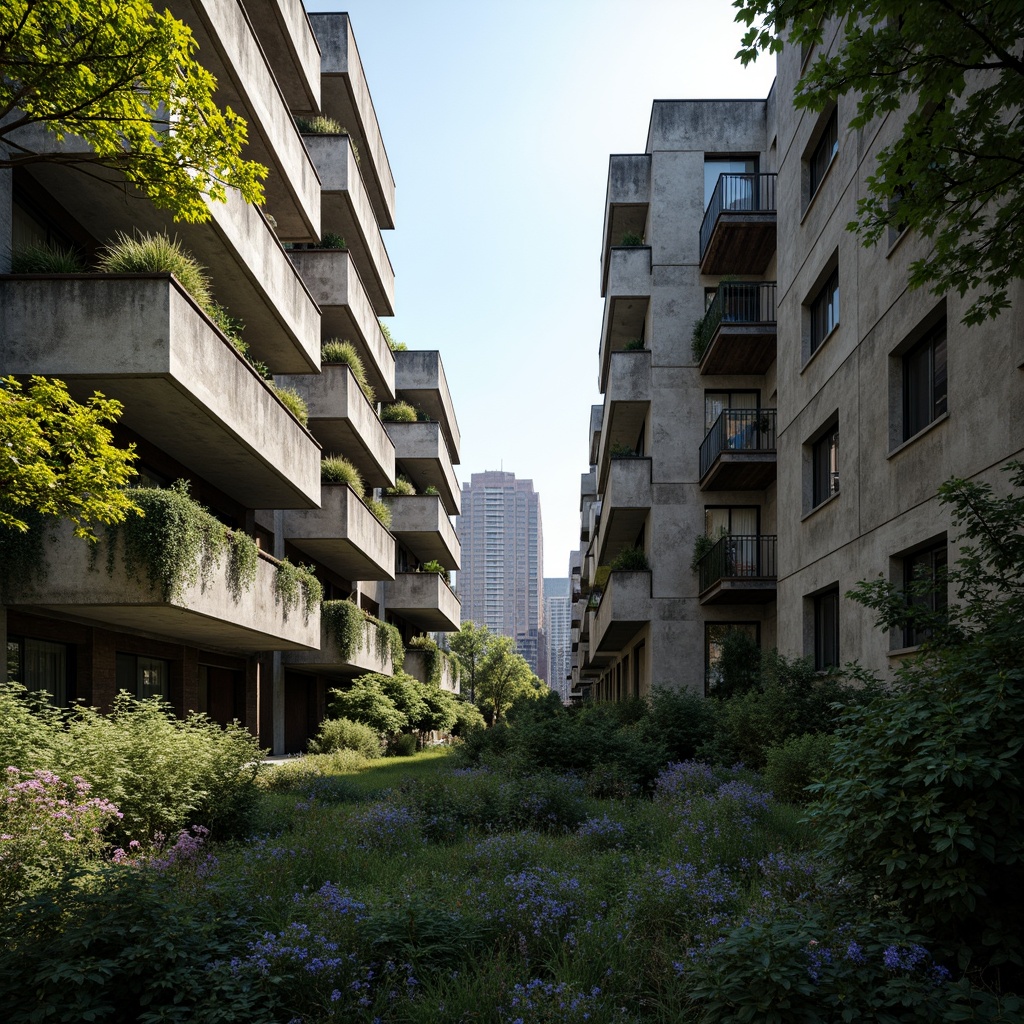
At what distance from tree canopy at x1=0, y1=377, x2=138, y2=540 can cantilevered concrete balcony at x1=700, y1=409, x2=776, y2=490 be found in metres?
15.5

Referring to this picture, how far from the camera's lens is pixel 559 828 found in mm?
10617

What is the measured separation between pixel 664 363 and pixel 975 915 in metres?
21.3

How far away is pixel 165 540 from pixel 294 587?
720 centimetres

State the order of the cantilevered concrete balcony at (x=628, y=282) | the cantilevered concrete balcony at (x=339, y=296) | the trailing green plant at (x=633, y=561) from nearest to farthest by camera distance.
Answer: the cantilevered concrete balcony at (x=339, y=296), the trailing green plant at (x=633, y=561), the cantilevered concrete balcony at (x=628, y=282)

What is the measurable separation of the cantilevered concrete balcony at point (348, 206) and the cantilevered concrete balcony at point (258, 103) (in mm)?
3545

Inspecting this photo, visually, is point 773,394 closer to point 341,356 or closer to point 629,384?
point 629,384

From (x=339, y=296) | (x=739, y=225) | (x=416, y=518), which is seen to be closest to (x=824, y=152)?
(x=739, y=225)

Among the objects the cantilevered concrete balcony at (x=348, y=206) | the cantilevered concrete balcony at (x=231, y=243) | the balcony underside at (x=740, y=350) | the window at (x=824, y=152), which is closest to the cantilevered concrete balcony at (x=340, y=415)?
the cantilevered concrete balcony at (x=231, y=243)

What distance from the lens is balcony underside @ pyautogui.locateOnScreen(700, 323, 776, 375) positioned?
21.2 metres

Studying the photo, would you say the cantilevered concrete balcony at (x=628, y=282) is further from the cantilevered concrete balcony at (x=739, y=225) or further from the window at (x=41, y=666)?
the window at (x=41, y=666)

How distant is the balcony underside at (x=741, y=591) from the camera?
21016 millimetres

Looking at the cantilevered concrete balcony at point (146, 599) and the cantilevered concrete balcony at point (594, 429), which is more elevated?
the cantilevered concrete balcony at point (594, 429)

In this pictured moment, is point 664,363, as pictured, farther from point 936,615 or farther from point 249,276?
point 936,615

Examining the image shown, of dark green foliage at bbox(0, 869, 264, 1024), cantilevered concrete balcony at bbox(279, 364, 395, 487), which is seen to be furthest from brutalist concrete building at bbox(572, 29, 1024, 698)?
dark green foliage at bbox(0, 869, 264, 1024)
